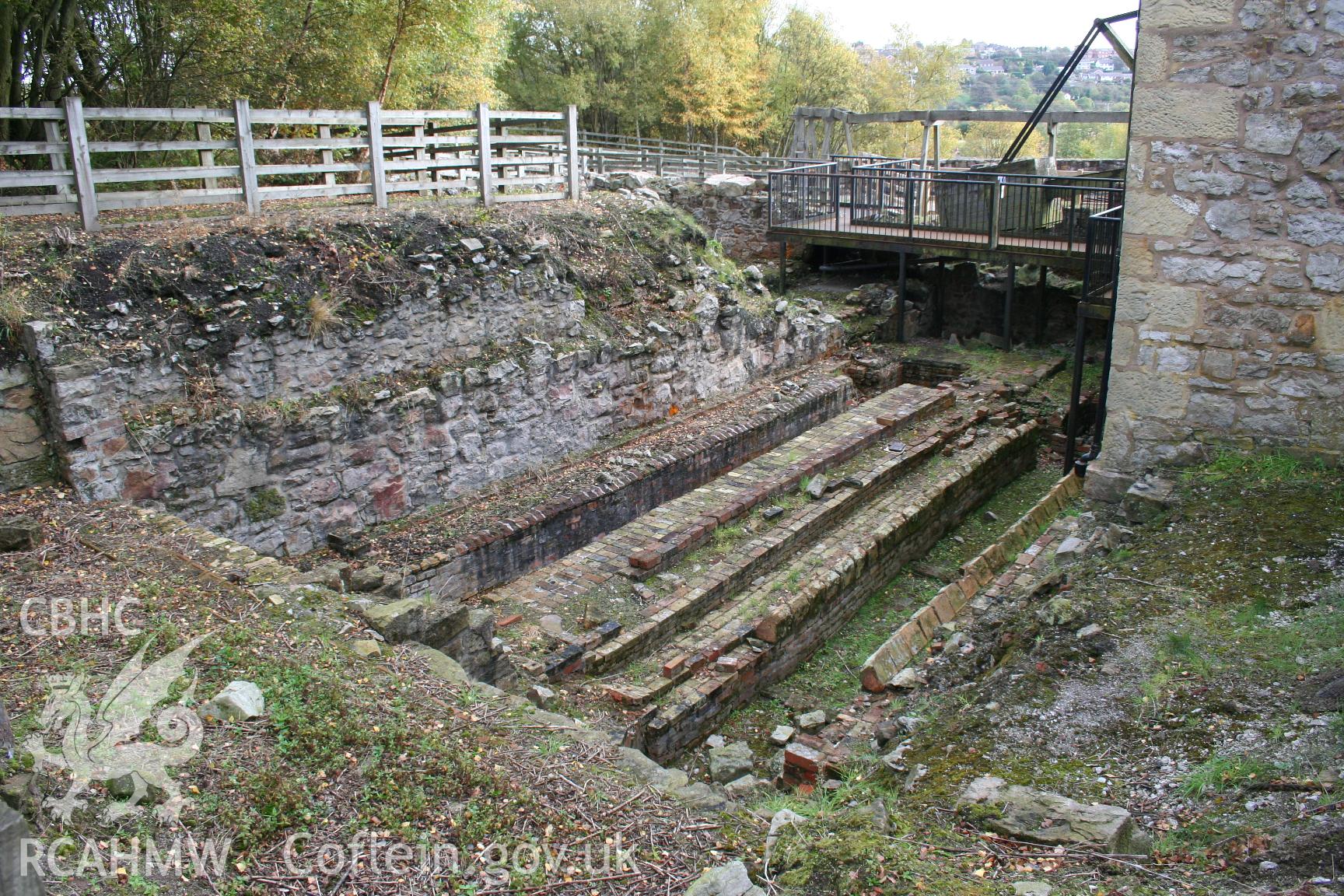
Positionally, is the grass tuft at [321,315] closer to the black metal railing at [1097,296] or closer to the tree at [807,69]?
the black metal railing at [1097,296]

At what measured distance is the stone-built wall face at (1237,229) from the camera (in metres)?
5.40

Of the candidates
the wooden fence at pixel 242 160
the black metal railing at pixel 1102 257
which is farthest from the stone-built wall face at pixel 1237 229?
the wooden fence at pixel 242 160

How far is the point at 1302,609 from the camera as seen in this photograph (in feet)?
14.1

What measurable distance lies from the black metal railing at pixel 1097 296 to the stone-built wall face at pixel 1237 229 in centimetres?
99

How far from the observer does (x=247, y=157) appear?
8.88 metres

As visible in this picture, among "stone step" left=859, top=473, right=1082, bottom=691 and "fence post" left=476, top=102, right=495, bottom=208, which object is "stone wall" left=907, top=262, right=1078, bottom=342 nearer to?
"fence post" left=476, top=102, right=495, bottom=208

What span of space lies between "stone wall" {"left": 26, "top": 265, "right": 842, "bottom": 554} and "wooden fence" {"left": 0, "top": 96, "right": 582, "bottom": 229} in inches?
66.9

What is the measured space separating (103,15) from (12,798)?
1340cm

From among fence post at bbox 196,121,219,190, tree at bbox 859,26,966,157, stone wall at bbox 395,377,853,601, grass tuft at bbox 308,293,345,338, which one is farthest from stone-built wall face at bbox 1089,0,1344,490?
tree at bbox 859,26,966,157

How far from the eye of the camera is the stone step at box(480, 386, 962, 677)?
6.97 m

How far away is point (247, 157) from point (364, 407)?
2.87 meters

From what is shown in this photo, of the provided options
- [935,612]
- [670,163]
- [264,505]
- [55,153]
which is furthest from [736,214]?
[935,612]

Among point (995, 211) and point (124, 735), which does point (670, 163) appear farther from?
point (124, 735)

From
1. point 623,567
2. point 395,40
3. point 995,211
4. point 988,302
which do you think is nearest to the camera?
point 623,567
